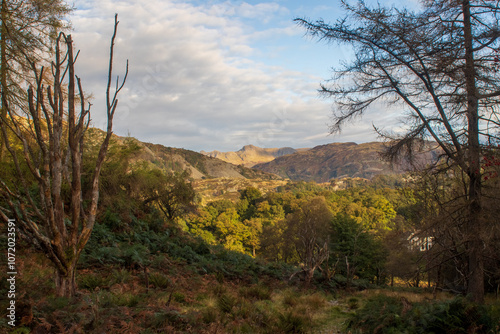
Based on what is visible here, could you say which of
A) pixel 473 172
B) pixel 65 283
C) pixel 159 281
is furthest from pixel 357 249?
pixel 65 283

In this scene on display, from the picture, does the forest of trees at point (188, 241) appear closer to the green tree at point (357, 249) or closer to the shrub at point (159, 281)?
the shrub at point (159, 281)

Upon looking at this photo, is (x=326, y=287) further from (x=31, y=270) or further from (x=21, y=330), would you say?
(x=21, y=330)

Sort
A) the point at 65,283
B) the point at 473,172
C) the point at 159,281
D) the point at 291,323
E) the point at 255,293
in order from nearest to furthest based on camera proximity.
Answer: the point at 65,283, the point at 291,323, the point at 473,172, the point at 159,281, the point at 255,293

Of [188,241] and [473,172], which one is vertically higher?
[473,172]

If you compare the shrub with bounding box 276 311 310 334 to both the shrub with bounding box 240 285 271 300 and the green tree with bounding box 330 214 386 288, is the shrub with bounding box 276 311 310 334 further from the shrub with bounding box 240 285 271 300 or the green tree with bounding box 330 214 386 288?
the green tree with bounding box 330 214 386 288

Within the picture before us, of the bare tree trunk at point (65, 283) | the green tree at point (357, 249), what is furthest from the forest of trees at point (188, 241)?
the green tree at point (357, 249)

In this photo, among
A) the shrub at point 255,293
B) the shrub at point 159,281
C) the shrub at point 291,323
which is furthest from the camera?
the shrub at point 255,293

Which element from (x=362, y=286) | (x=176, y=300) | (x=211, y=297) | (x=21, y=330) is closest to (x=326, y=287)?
(x=362, y=286)

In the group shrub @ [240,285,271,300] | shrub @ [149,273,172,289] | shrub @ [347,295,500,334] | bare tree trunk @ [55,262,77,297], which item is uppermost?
bare tree trunk @ [55,262,77,297]

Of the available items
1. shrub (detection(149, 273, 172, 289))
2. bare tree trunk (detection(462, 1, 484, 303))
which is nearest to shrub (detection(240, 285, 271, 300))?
shrub (detection(149, 273, 172, 289))

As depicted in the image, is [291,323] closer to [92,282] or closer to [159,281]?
[159,281]

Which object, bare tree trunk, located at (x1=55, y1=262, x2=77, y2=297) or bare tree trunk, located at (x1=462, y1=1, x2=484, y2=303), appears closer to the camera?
bare tree trunk, located at (x1=55, y1=262, x2=77, y2=297)

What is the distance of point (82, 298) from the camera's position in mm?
3818

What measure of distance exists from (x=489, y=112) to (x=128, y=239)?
12.3 meters
